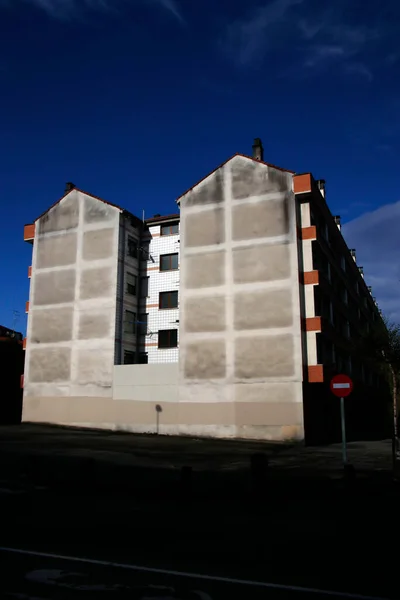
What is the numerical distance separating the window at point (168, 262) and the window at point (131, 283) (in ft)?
7.23

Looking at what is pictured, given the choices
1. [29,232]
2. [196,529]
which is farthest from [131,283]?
[196,529]

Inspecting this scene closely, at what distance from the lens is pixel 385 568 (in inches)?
235

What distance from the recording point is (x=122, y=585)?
5.22m

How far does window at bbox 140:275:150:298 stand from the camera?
123 feet

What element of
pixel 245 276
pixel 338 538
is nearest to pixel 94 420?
pixel 245 276

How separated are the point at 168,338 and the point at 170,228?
825 centimetres

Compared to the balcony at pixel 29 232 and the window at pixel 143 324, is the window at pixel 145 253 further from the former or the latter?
the balcony at pixel 29 232

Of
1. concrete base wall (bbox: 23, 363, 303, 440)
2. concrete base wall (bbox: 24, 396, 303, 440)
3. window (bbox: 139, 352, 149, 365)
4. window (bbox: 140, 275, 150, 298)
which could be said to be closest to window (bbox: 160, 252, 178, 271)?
window (bbox: 140, 275, 150, 298)

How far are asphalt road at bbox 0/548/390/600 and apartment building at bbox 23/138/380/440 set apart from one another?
76.4 feet

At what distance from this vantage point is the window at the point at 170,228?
3771 centimetres

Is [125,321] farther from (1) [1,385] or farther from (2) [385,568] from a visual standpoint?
(2) [385,568]

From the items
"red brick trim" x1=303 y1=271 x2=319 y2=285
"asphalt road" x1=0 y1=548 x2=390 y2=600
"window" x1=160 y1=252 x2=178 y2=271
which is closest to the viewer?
"asphalt road" x1=0 y1=548 x2=390 y2=600

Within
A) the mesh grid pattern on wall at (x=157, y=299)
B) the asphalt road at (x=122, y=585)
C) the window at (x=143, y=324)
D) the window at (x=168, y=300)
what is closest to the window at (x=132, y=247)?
the mesh grid pattern on wall at (x=157, y=299)

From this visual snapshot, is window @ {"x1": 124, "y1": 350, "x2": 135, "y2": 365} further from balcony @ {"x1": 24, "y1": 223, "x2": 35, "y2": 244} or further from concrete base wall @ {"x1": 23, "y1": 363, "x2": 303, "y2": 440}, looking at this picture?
balcony @ {"x1": 24, "y1": 223, "x2": 35, "y2": 244}
